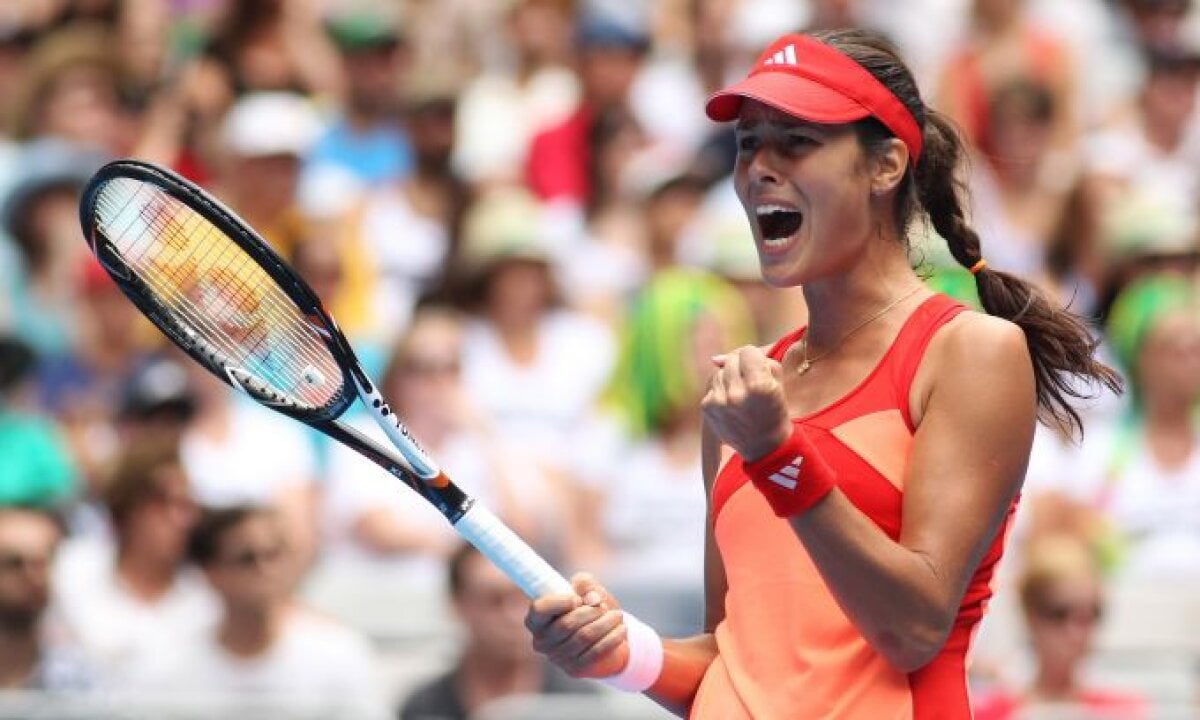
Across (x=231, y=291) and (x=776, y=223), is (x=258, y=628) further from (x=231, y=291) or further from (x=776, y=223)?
(x=776, y=223)

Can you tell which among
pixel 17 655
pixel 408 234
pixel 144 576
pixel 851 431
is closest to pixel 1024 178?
pixel 408 234

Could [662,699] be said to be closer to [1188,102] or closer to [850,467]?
[850,467]

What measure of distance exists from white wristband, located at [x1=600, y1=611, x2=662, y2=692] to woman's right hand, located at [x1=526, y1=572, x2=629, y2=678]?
0.04ft

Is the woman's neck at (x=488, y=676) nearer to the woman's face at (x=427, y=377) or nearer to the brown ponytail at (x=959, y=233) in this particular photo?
the woman's face at (x=427, y=377)

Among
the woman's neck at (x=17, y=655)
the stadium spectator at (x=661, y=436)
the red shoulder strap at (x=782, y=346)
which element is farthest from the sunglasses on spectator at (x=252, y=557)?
the red shoulder strap at (x=782, y=346)

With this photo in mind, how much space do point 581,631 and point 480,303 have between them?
4.67 meters

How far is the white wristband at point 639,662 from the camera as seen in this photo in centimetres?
339

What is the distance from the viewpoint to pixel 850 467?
10.2 ft

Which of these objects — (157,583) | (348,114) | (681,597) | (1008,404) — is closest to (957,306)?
(1008,404)

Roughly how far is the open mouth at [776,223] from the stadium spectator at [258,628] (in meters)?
3.39

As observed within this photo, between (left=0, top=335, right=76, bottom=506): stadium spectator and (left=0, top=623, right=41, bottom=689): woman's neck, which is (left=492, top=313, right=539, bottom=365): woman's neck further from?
(left=0, top=623, right=41, bottom=689): woman's neck

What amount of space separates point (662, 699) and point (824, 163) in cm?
89

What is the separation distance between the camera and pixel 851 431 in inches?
124

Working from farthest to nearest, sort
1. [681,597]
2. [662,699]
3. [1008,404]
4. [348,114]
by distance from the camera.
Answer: [348,114], [681,597], [662,699], [1008,404]
